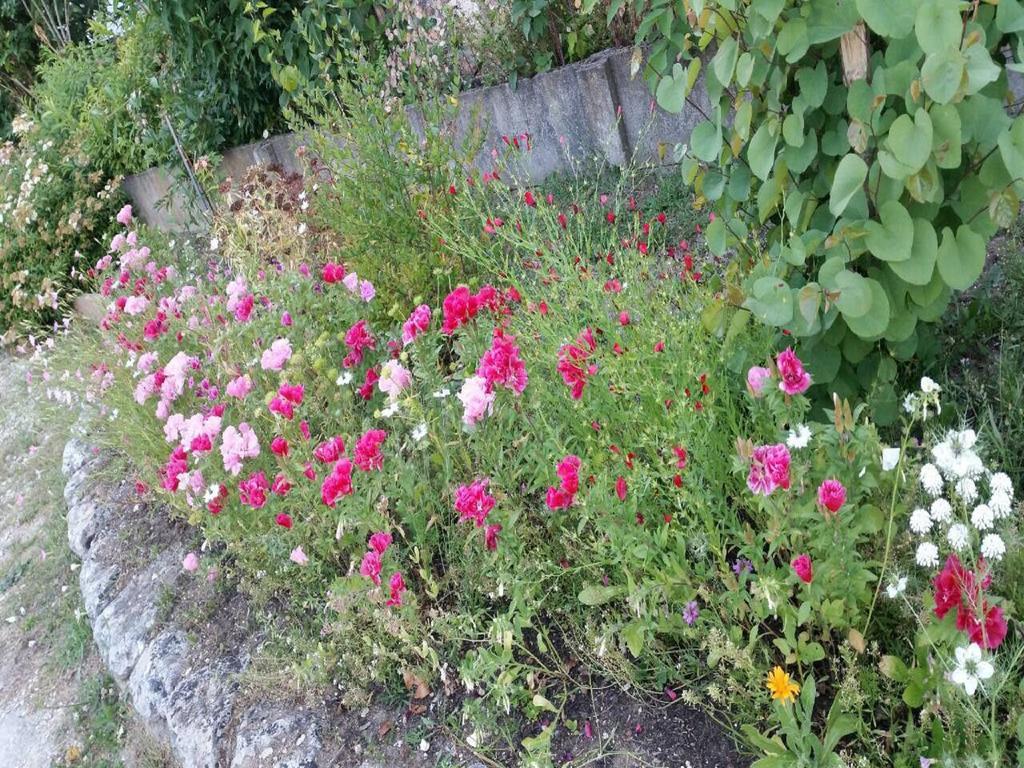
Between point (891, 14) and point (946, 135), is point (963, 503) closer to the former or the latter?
point (946, 135)

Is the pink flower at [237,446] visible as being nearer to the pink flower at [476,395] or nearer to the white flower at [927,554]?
the pink flower at [476,395]

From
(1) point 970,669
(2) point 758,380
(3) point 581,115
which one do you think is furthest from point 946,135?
(3) point 581,115

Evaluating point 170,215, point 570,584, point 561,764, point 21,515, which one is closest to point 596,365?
point 570,584

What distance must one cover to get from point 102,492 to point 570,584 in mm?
2736

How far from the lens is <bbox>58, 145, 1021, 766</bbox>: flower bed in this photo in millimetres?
1512

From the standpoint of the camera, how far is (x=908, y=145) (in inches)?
60.1

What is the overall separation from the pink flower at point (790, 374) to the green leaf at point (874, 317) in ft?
0.67

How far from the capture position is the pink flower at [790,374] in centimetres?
159

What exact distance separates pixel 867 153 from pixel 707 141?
0.36 meters

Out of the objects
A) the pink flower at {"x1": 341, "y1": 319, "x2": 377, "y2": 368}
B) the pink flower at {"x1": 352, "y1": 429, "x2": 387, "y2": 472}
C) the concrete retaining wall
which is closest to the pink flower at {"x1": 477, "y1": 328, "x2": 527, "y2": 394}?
the pink flower at {"x1": 352, "y1": 429, "x2": 387, "y2": 472}

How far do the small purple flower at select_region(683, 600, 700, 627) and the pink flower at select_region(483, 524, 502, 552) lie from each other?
47cm

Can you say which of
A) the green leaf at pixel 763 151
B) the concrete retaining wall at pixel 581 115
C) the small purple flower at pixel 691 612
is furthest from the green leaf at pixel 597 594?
the concrete retaining wall at pixel 581 115

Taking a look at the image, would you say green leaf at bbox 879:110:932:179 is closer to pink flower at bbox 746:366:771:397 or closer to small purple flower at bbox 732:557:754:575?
pink flower at bbox 746:366:771:397

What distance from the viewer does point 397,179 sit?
344 cm
